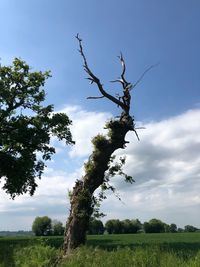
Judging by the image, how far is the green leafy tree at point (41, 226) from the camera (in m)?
99.6

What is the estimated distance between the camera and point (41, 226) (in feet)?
330

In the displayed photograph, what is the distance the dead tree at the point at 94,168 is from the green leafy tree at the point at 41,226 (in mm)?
84373

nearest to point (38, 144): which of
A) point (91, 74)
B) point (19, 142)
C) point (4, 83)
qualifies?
point (19, 142)

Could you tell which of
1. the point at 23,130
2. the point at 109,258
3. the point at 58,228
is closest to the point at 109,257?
the point at 109,258

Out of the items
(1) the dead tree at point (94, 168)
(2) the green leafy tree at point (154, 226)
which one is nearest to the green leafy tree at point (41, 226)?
(2) the green leafy tree at point (154, 226)

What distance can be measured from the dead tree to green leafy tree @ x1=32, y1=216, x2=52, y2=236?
84.4 m

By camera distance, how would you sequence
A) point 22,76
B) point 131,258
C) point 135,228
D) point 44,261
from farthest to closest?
1. point 135,228
2. point 22,76
3. point 44,261
4. point 131,258

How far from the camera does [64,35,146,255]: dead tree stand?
52.3 feet

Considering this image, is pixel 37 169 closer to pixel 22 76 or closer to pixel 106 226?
pixel 22 76

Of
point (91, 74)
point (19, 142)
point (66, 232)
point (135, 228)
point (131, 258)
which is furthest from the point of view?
point (135, 228)

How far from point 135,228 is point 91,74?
84.8 metres

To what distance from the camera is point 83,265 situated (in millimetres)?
11172

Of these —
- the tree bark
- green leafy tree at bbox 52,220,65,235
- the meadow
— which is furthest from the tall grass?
green leafy tree at bbox 52,220,65,235

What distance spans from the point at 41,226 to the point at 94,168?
86.9 metres
